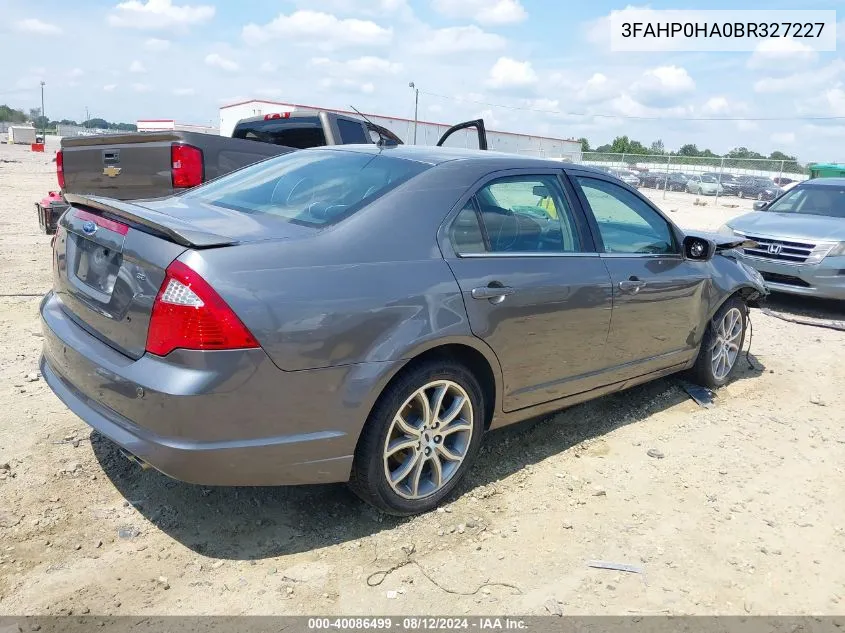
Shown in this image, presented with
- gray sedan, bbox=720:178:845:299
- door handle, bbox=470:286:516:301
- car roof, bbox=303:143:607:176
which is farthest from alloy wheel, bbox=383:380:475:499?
gray sedan, bbox=720:178:845:299

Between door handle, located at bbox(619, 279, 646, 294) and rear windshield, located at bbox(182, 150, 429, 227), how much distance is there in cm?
139

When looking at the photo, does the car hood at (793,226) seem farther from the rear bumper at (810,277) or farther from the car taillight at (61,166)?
the car taillight at (61,166)

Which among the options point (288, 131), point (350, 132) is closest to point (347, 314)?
point (350, 132)

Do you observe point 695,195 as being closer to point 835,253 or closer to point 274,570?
point 835,253

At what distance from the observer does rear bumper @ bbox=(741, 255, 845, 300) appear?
24.6ft

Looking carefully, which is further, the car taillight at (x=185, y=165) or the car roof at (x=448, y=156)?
the car taillight at (x=185, y=165)

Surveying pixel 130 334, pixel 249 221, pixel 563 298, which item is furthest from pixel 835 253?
pixel 130 334

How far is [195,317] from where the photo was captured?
7.91 ft

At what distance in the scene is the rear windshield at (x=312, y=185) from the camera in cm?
308

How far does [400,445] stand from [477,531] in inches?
21.4

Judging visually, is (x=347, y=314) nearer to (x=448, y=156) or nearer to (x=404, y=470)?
(x=404, y=470)

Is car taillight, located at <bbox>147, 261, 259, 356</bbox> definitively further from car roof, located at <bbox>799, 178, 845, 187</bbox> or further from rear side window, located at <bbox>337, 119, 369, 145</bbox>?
car roof, located at <bbox>799, 178, 845, 187</bbox>

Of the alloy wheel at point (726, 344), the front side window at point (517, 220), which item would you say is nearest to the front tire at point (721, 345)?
the alloy wheel at point (726, 344)

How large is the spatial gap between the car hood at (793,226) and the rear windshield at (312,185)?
6.27m
